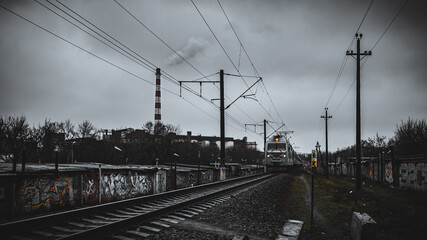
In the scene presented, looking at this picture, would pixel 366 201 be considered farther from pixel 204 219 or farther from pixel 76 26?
pixel 76 26

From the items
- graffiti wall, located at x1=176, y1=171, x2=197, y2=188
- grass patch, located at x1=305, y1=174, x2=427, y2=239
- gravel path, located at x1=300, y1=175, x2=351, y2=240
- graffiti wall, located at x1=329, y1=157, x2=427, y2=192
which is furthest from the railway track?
graffiti wall, located at x1=329, y1=157, x2=427, y2=192

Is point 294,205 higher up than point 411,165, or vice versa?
point 411,165

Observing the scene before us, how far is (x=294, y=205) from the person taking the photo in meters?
11.1

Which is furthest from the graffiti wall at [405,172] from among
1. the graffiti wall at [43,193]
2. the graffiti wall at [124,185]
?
the graffiti wall at [43,193]

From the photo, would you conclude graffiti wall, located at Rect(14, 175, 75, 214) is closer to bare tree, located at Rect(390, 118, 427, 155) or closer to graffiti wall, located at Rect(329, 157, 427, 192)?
graffiti wall, located at Rect(329, 157, 427, 192)

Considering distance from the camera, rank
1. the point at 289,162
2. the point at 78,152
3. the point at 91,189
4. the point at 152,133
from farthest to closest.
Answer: the point at 78,152 → the point at 152,133 → the point at 289,162 → the point at 91,189

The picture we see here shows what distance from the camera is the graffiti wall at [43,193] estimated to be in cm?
743

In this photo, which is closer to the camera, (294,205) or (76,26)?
(76,26)

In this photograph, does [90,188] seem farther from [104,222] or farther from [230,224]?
[230,224]

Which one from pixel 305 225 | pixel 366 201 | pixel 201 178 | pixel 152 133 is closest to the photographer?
pixel 305 225

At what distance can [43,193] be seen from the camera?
8.02 m

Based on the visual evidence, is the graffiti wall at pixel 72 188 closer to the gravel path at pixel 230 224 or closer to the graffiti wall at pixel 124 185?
the graffiti wall at pixel 124 185

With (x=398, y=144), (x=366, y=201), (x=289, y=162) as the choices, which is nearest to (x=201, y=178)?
(x=366, y=201)

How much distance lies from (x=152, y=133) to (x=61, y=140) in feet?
65.6
